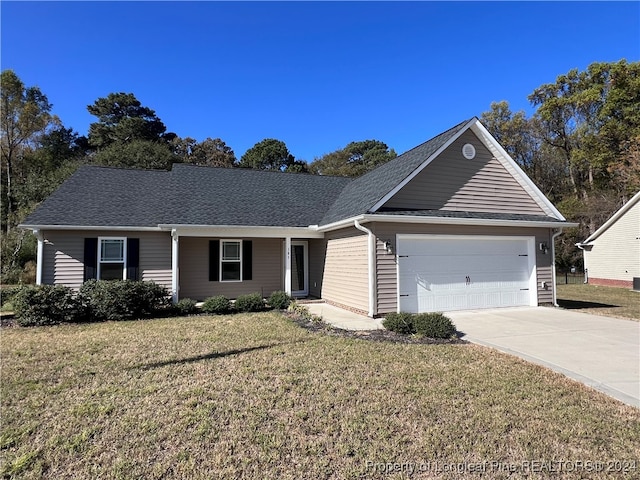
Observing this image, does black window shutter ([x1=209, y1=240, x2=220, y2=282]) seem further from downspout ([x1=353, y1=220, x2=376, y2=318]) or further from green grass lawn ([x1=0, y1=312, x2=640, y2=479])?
green grass lawn ([x1=0, y1=312, x2=640, y2=479])

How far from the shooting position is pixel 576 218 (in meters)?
31.0

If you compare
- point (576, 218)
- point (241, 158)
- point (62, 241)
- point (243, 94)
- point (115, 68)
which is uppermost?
point (241, 158)

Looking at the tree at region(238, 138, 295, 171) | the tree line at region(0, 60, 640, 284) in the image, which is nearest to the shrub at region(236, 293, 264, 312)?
the tree line at region(0, 60, 640, 284)

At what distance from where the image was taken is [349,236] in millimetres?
11711

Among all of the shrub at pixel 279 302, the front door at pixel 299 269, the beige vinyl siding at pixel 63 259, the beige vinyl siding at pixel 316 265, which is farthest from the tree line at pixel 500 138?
the shrub at pixel 279 302

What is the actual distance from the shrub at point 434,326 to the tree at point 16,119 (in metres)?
31.5

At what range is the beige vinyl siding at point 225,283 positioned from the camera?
13562mm

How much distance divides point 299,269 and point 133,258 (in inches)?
239

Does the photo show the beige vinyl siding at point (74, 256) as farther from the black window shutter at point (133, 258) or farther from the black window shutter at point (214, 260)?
the black window shutter at point (214, 260)

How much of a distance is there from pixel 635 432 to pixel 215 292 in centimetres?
1234

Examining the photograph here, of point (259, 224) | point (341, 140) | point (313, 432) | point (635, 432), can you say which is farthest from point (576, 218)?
point (313, 432)

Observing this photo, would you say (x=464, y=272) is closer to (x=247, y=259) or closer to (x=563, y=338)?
(x=563, y=338)

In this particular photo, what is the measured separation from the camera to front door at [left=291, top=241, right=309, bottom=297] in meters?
15.0

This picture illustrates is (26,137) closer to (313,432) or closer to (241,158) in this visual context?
(241,158)
